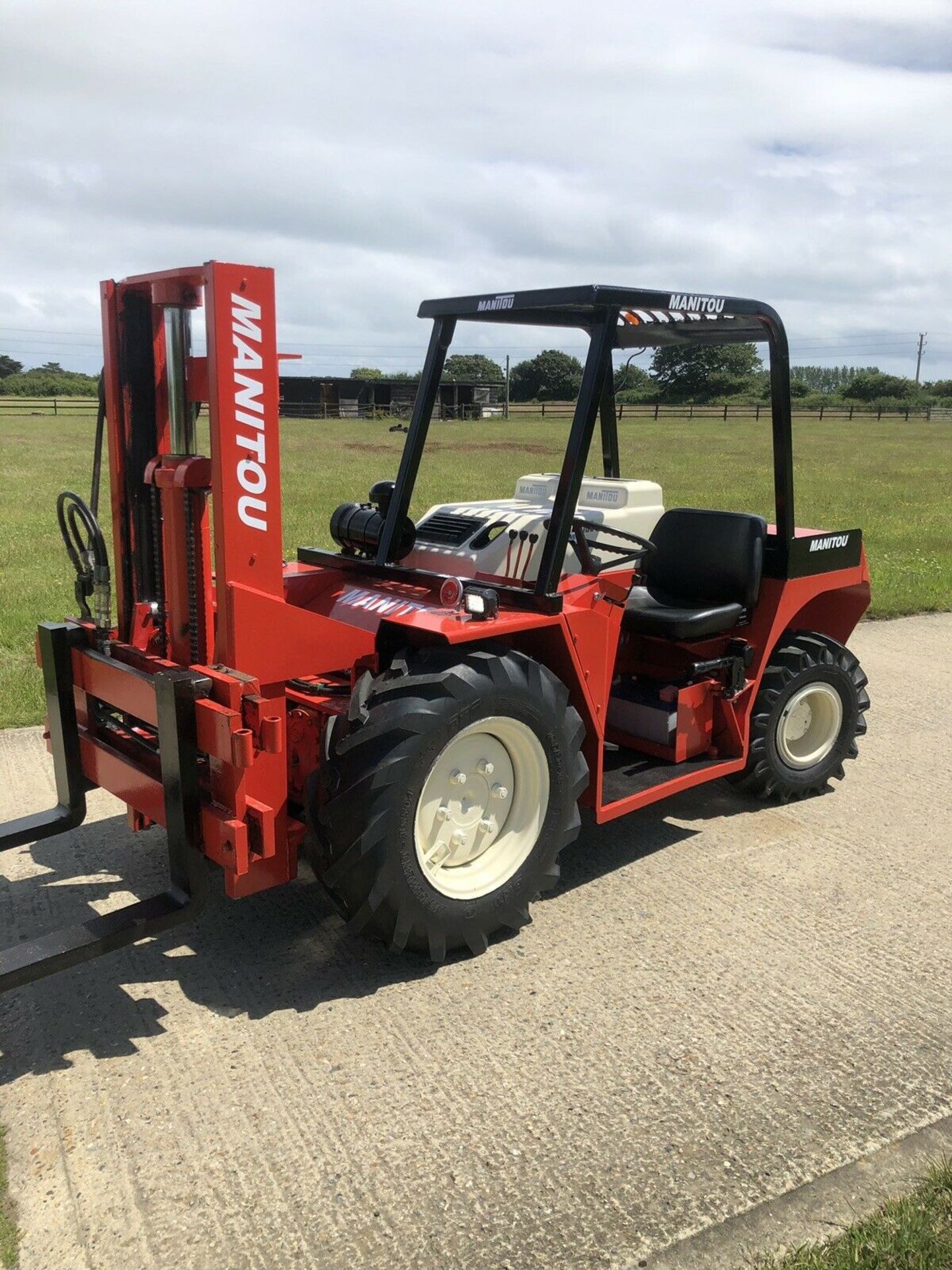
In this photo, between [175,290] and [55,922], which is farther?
[55,922]

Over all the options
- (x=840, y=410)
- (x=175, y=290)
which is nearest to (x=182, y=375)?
(x=175, y=290)

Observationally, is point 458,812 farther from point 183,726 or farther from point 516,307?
point 516,307

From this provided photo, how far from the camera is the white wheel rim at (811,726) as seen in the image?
5105 mm

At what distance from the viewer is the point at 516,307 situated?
4.09 metres

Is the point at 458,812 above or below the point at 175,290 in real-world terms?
below

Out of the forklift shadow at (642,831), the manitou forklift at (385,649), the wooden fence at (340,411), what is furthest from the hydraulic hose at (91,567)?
the wooden fence at (340,411)

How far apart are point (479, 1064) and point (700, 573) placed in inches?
102

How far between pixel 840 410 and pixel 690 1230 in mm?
60249

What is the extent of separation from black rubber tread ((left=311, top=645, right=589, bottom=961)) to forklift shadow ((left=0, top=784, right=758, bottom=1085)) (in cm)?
26

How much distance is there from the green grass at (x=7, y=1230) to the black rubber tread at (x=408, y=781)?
1.18 m

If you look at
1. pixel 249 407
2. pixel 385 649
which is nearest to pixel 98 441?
pixel 249 407

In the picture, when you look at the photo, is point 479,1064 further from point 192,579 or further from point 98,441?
point 98,441

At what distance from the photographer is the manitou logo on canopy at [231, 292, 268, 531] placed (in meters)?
3.09

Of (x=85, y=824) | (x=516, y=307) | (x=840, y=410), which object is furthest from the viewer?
(x=840, y=410)
